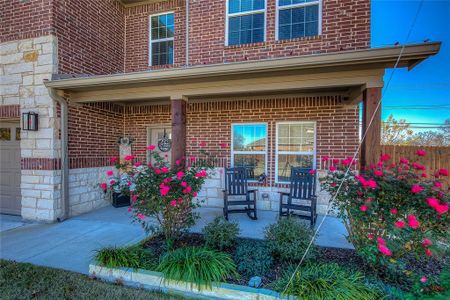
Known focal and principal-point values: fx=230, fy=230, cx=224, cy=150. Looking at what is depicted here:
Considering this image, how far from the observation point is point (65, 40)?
4.62 metres

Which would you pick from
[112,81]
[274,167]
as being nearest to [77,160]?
[112,81]

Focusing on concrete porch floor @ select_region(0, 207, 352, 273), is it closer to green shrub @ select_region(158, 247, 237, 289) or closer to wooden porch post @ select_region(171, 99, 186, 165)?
green shrub @ select_region(158, 247, 237, 289)

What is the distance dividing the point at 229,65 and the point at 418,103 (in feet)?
38.3

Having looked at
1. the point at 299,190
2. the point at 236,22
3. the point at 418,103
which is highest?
the point at 236,22

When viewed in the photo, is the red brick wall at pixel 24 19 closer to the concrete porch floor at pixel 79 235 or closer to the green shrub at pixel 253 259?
the concrete porch floor at pixel 79 235

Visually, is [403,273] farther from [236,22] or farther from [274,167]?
[236,22]

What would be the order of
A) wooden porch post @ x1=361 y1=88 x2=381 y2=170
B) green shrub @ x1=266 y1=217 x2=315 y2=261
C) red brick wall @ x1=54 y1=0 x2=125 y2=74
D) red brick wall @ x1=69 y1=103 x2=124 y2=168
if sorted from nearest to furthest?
green shrub @ x1=266 y1=217 x2=315 y2=261 → wooden porch post @ x1=361 y1=88 x2=381 y2=170 → red brick wall @ x1=54 y1=0 x2=125 y2=74 → red brick wall @ x1=69 y1=103 x2=124 y2=168

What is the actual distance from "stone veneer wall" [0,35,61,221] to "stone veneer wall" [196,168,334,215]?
9.64 ft

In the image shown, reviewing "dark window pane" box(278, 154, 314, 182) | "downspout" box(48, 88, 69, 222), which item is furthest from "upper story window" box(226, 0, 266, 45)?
"downspout" box(48, 88, 69, 222)

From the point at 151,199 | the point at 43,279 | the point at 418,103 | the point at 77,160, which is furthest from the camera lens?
the point at 418,103

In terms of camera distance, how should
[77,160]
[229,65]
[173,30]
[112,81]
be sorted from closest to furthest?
[229,65] → [112,81] → [77,160] → [173,30]

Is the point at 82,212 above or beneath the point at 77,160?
beneath

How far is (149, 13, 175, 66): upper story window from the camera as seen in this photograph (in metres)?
6.10

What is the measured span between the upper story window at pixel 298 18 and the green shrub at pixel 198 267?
14.8 feet
